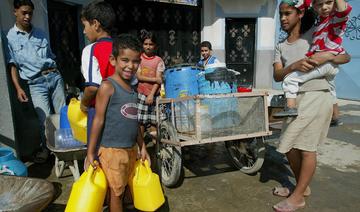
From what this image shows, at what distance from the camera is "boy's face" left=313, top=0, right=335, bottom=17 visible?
7.57 ft

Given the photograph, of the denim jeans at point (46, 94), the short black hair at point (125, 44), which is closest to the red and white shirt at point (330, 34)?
the short black hair at point (125, 44)

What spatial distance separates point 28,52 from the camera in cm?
379

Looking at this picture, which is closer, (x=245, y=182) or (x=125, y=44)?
(x=125, y=44)

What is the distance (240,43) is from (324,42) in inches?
324

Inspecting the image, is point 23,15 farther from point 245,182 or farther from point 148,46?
point 245,182

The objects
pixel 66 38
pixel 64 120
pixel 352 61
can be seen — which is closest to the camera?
pixel 64 120

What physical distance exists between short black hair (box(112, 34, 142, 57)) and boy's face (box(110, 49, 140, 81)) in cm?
2

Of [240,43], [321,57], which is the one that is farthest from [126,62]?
[240,43]

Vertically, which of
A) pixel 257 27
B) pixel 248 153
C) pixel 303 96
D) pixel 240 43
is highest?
pixel 257 27

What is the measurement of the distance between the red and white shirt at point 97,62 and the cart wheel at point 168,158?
43.9 inches

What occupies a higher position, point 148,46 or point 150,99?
point 148,46

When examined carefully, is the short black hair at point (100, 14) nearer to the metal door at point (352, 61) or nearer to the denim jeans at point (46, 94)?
the denim jeans at point (46, 94)

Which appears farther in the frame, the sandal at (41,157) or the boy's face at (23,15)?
→ the sandal at (41,157)

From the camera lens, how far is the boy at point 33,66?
3682 millimetres
